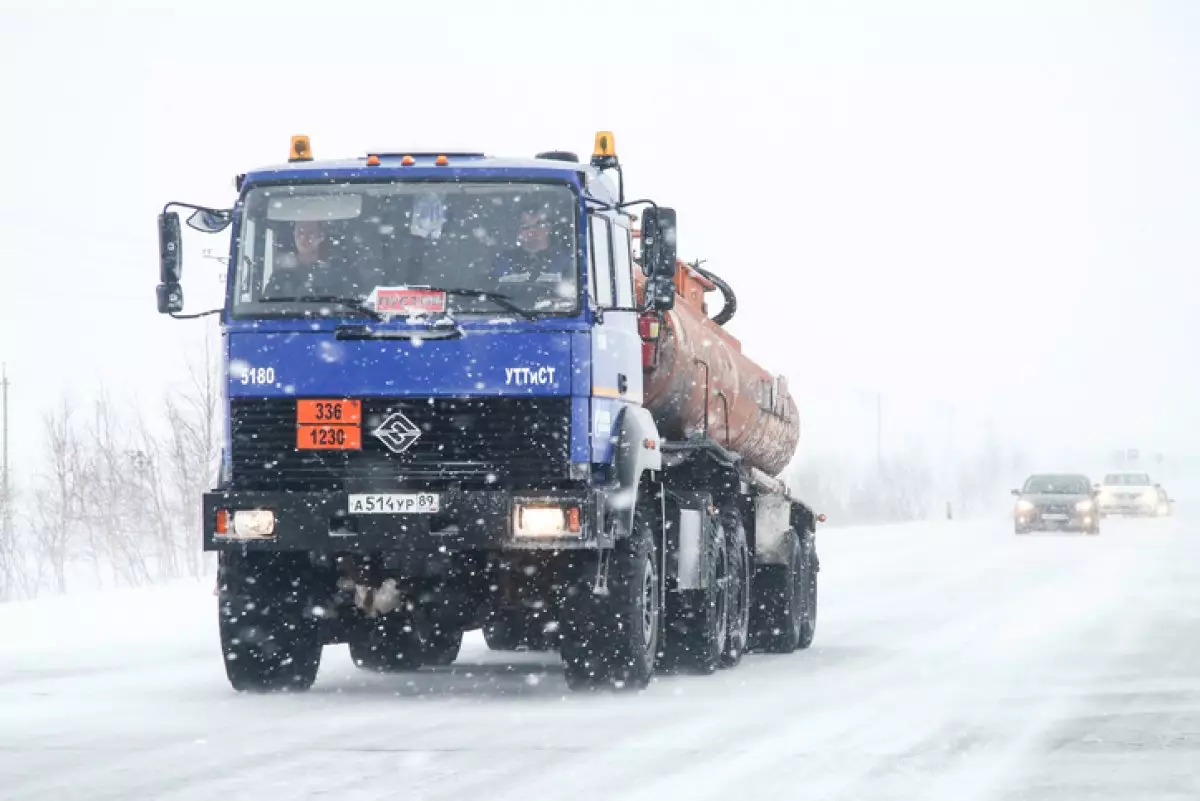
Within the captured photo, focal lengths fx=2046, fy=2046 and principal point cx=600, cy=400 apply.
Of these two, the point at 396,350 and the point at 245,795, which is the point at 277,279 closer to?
the point at 396,350

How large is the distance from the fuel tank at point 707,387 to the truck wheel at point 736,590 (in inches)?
27.7

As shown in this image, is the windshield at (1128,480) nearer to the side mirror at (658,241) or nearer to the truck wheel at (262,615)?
the side mirror at (658,241)

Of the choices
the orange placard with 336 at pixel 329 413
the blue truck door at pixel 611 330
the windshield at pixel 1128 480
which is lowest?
the windshield at pixel 1128 480

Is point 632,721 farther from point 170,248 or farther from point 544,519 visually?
point 170,248

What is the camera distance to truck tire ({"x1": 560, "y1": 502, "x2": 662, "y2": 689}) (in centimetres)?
1283

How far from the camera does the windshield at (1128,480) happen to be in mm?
66188

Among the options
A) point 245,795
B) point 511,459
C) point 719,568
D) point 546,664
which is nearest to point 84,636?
point 546,664

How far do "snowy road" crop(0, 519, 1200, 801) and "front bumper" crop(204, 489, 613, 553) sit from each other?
37.9 inches

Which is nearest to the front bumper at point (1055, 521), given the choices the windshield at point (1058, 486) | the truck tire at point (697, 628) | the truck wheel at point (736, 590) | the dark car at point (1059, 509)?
the dark car at point (1059, 509)

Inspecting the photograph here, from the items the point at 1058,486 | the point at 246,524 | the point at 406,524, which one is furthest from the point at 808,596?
the point at 1058,486

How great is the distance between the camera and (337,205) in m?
12.6

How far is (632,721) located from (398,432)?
2.31 m

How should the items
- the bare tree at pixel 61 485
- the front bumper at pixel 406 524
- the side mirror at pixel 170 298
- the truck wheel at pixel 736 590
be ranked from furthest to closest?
the bare tree at pixel 61 485, the truck wheel at pixel 736 590, the side mirror at pixel 170 298, the front bumper at pixel 406 524

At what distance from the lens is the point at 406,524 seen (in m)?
12.1
